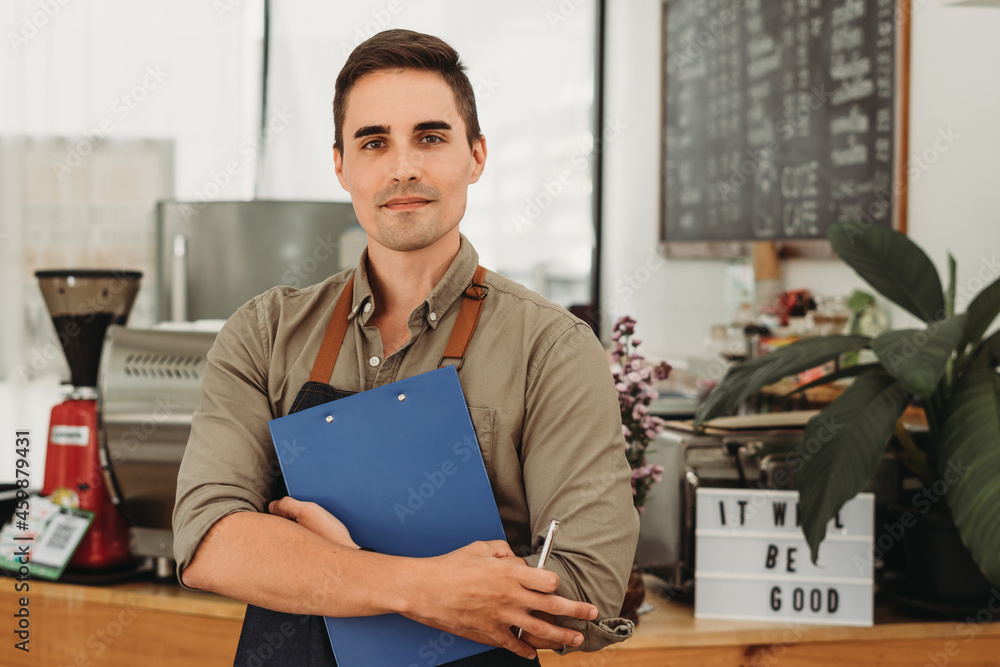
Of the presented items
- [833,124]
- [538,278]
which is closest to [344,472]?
[833,124]

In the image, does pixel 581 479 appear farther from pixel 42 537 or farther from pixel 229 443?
pixel 42 537

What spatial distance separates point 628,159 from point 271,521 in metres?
3.34

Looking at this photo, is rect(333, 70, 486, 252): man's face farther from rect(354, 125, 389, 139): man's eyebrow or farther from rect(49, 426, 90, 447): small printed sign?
rect(49, 426, 90, 447): small printed sign

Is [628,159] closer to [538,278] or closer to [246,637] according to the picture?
[538,278]

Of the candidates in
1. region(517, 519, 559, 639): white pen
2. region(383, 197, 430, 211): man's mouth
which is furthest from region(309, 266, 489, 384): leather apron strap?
region(517, 519, 559, 639): white pen

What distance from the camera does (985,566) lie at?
50.8 inches

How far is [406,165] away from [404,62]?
12 centimetres

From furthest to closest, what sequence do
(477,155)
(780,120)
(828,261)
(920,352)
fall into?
(780,120), (828,261), (920,352), (477,155)

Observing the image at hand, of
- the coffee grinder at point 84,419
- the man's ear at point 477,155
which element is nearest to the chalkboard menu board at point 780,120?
the man's ear at point 477,155

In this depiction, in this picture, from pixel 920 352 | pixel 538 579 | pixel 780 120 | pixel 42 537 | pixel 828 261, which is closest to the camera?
pixel 538 579

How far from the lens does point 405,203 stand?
996mm

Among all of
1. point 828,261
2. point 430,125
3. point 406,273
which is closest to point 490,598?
point 406,273

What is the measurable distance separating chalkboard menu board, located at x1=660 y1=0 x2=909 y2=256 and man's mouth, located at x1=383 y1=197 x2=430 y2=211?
167cm

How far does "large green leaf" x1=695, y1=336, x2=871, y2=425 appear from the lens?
1.49 meters
